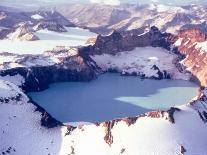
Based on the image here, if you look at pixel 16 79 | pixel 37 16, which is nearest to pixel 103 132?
pixel 16 79

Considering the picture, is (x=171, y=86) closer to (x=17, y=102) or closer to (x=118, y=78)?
(x=118, y=78)

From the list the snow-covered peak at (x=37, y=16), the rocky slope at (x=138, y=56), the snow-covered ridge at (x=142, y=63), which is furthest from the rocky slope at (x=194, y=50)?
the snow-covered peak at (x=37, y=16)

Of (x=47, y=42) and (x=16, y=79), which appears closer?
(x=16, y=79)

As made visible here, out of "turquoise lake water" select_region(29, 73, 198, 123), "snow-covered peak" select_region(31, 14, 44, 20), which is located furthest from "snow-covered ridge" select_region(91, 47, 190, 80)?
"snow-covered peak" select_region(31, 14, 44, 20)

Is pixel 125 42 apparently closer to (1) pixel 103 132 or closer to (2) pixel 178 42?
(2) pixel 178 42

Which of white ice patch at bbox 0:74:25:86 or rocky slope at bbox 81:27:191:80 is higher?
white ice patch at bbox 0:74:25:86

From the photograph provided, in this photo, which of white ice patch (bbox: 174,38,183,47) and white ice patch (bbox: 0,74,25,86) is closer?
white ice patch (bbox: 0,74,25,86)

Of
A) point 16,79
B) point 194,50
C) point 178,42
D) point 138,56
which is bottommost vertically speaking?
point 138,56

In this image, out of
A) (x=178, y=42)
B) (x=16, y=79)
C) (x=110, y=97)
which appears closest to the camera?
(x=110, y=97)

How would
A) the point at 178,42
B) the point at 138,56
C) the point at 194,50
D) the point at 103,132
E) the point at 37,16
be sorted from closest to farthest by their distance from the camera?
the point at 103,132 < the point at 138,56 < the point at 194,50 < the point at 178,42 < the point at 37,16

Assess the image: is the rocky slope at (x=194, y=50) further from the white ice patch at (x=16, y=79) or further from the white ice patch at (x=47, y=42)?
the white ice patch at (x=16, y=79)

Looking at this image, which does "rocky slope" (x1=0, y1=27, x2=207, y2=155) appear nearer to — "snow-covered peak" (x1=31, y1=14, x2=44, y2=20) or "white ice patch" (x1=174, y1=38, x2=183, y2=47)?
"white ice patch" (x1=174, y1=38, x2=183, y2=47)

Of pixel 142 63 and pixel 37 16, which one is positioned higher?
pixel 142 63
